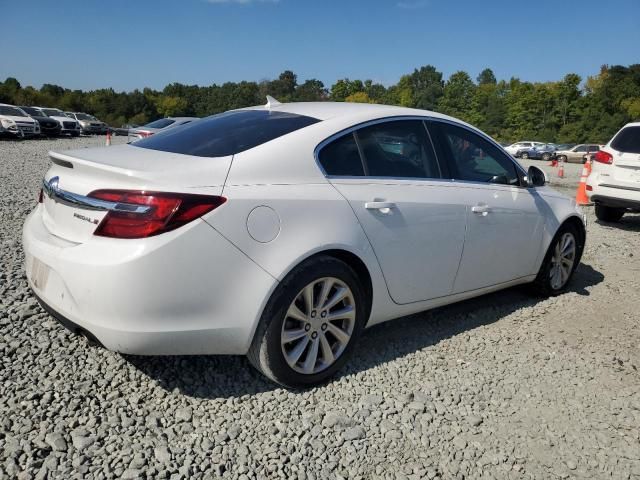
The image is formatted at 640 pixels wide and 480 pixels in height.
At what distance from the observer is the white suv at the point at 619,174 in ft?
26.1

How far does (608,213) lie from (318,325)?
7.93 meters

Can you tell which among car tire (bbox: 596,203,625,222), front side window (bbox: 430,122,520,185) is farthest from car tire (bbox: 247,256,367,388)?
car tire (bbox: 596,203,625,222)

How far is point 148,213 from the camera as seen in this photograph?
2400 millimetres

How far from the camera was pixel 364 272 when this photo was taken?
314 centimetres

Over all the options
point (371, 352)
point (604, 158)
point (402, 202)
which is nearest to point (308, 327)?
point (371, 352)

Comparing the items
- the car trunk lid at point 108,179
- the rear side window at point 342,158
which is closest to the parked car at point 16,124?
the car trunk lid at point 108,179

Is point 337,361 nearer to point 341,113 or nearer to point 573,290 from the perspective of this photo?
point 341,113

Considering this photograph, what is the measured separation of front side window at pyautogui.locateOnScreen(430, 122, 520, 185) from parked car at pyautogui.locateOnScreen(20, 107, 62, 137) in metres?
29.9

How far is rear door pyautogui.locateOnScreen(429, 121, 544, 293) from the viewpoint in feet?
12.4

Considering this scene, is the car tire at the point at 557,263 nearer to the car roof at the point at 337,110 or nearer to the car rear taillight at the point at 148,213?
the car roof at the point at 337,110

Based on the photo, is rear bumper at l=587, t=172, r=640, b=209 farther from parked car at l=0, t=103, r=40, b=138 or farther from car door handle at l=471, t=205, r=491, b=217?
parked car at l=0, t=103, r=40, b=138

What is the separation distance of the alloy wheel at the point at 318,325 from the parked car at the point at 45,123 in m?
30.5

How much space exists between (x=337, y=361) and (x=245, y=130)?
4.74 feet

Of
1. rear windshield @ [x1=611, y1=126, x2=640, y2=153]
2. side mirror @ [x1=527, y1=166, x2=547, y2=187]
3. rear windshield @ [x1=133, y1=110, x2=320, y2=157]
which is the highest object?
rear windshield @ [x1=133, y1=110, x2=320, y2=157]
